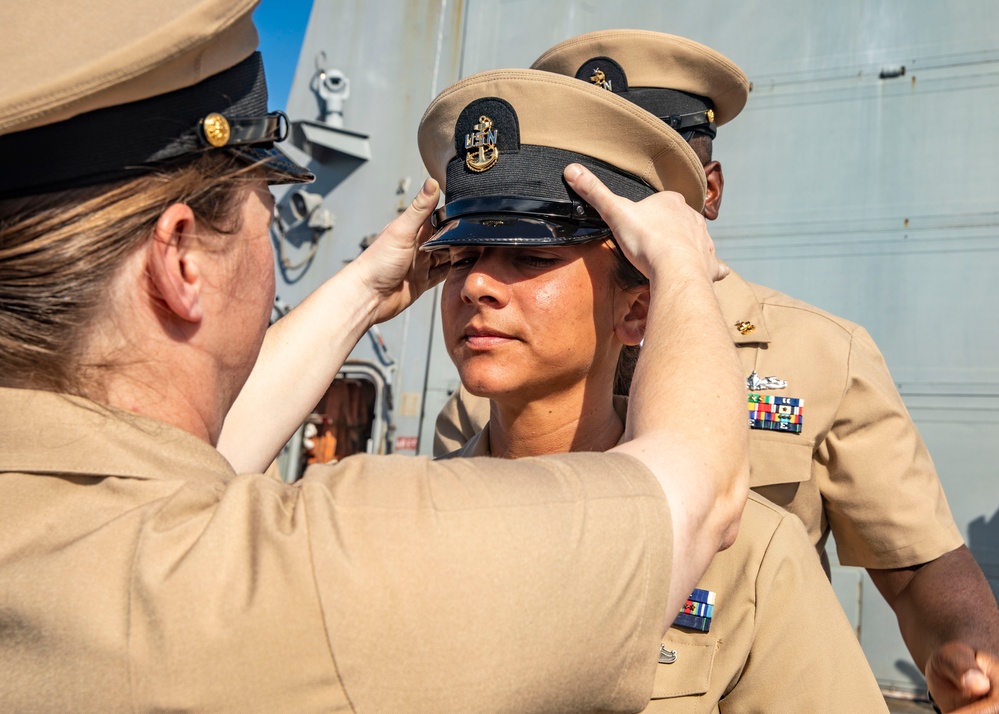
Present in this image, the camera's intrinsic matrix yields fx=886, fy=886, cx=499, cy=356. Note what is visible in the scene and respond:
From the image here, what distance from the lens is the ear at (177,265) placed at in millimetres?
1020

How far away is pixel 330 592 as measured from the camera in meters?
0.85

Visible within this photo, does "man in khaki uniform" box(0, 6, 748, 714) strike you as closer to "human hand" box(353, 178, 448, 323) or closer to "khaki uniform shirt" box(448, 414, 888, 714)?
"khaki uniform shirt" box(448, 414, 888, 714)

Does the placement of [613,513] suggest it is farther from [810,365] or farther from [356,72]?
[356,72]

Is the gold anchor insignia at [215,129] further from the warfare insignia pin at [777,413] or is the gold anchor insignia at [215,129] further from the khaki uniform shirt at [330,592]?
the warfare insignia pin at [777,413]

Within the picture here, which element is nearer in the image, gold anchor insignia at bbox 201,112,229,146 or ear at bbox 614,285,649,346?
gold anchor insignia at bbox 201,112,229,146

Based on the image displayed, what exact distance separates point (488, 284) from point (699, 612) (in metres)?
0.71

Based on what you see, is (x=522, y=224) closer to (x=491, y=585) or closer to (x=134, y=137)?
(x=134, y=137)

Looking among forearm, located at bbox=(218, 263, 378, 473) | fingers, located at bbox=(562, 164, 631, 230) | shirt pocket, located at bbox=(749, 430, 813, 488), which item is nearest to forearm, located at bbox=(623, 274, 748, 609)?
fingers, located at bbox=(562, 164, 631, 230)

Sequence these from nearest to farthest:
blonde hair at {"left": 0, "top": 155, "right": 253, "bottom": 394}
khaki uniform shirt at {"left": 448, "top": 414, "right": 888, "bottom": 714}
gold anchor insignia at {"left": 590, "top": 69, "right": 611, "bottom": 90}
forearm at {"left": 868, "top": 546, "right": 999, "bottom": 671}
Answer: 1. blonde hair at {"left": 0, "top": 155, "right": 253, "bottom": 394}
2. khaki uniform shirt at {"left": 448, "top": 414, "right": 888, "bottom": 714}
3. forearm at {"left": 868, "top": 546, "right": 999, "bottom": 671}
4. gold anchor insignia at {"left": 590, "top": 69, "right": 611, "bottom": 90}

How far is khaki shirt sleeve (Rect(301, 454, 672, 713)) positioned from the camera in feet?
2.81

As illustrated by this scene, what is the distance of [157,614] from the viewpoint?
851 mm

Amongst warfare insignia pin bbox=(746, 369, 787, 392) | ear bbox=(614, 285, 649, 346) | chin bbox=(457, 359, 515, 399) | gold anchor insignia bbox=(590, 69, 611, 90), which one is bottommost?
chin bbox=(457, 359, 515, 399)

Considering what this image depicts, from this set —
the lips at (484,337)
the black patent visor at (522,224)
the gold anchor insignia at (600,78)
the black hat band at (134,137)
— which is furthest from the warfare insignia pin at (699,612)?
the gold anchor insignia at (600,78)

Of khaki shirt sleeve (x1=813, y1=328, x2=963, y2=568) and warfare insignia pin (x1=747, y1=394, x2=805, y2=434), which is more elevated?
warfare insignia pin (x1=747, y1=394, x2=805, y2=434)
